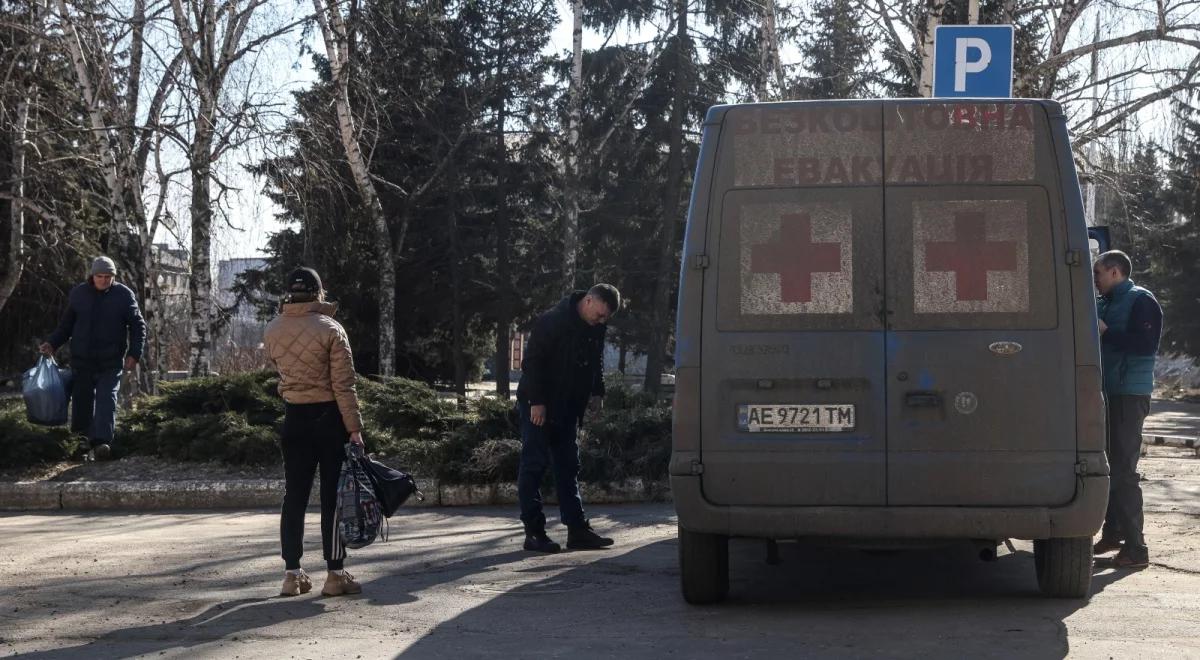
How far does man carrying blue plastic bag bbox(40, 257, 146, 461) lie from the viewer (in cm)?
Result: 1231

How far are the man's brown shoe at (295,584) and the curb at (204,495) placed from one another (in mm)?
4178

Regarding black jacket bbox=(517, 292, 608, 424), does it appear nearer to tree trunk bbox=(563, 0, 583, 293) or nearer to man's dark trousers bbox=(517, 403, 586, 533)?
man's dark trousers bbox=(517, 403, 586, 533)

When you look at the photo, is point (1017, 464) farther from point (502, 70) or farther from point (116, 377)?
point (502, 70)

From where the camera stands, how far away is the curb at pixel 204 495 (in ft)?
37.7

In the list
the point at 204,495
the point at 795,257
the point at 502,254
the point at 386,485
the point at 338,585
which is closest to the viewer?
the point at 795,257

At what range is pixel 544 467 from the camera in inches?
355

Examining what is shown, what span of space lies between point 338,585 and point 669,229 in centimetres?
2953

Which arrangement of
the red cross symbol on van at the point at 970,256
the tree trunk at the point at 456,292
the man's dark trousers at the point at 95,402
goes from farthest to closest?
1. the tree trunk at the point at 456,292
2. the man's dark trousers at the point at 95,402
3. the red cross symbol on van at the point at 970,256

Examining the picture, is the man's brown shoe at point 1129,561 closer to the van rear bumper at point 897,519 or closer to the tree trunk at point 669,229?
the van rear bumper at point 897,519

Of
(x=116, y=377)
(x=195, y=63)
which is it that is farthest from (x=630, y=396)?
(x=195, y=63)

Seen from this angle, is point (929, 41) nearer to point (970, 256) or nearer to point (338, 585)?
point (970, 256)

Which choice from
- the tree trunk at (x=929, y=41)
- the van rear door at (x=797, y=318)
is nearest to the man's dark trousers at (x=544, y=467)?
the van rear door at (x=797, y=318)

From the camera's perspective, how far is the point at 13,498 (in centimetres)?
1161

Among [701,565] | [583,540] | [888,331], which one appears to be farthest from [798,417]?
[583,540]
